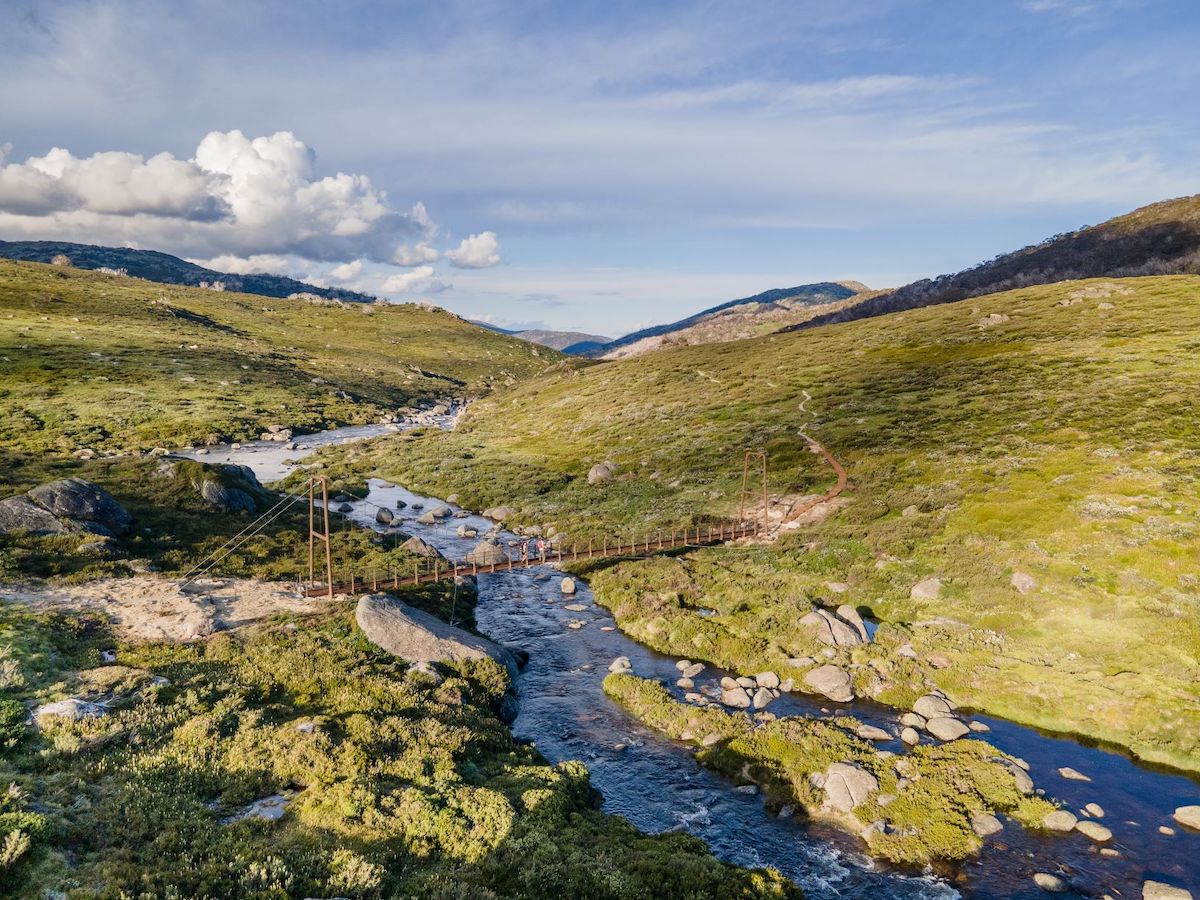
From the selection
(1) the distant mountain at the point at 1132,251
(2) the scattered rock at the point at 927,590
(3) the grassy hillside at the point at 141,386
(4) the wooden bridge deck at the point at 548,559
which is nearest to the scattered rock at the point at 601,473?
(4) the wooden bridge deck at the point at 548,559

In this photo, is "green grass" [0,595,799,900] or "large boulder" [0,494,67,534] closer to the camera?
"green grass" [0,595,799,900]

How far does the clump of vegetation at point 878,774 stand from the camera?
2270 centimetres

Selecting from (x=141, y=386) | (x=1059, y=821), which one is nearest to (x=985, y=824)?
(x=1059, y=821)

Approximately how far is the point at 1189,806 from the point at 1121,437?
45.5 m

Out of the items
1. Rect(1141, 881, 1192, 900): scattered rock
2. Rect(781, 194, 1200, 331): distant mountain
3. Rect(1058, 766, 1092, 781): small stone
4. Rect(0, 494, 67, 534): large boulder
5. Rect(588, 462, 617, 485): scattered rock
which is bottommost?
Rect(1058, 766, 1092, 781): small stone

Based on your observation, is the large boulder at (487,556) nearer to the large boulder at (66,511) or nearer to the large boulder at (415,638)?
the large boulder at (415,638)

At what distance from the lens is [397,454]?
324ft

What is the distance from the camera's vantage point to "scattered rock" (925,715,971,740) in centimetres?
2875

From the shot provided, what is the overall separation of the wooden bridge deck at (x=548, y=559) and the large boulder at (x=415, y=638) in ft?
16.2

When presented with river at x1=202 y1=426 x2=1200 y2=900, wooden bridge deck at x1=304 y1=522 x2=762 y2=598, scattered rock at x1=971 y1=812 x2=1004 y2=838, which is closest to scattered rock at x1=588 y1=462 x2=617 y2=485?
wooden bridge deck at x1=304 y1=522 x2=762 y2=598

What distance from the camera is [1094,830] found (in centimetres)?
2275

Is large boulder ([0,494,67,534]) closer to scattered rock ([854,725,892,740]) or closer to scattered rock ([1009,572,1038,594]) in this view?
scattered rock ([854,725,892,740])

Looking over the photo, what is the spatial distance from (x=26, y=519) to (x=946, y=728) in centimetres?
5791

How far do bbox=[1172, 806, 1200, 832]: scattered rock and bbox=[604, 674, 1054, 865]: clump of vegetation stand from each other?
466cm
